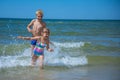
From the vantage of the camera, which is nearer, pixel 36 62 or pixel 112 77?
pixel 112 77

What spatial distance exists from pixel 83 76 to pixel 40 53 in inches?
41.0

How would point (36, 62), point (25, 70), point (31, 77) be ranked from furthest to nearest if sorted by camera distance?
point (36, 62), point (25, 70), point (31, 77)

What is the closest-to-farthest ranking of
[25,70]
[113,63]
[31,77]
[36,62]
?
[31,77]
[25,70]
[36,62]
[113,63]

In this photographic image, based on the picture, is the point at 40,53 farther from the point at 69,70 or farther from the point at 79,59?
the point at 79,59

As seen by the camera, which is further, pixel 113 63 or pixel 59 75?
pixel 113 63

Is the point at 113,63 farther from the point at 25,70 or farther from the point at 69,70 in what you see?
the point at 25,70

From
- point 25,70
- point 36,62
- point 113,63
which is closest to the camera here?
point 25,70

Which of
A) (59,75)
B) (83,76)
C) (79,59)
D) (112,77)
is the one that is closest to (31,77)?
(59,75)

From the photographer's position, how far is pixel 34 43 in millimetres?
6594

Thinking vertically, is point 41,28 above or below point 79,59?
above

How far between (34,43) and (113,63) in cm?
200

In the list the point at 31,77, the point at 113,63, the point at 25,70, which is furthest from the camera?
the point at 113,63

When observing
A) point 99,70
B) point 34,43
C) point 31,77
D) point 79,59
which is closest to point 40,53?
point 34,43

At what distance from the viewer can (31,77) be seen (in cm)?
561
